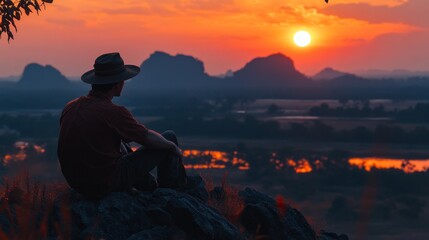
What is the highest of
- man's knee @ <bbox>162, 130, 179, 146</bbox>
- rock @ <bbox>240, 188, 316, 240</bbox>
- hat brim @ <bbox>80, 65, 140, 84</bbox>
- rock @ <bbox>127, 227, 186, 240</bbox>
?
hat brim @ <bbox>80, 65, 140, 84</bbox>

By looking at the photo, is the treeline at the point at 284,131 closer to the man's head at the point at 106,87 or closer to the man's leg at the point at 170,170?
the man's leg at the point at 170,170

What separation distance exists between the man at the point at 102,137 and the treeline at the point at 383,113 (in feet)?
466

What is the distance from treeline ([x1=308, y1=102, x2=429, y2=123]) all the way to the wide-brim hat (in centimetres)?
14203

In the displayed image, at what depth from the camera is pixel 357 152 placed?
107m

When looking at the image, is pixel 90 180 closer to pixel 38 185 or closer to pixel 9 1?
pixel 38 185

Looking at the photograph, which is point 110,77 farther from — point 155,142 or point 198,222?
point 198,222

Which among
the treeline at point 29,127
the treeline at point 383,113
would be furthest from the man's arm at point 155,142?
the treeline at point 383,113

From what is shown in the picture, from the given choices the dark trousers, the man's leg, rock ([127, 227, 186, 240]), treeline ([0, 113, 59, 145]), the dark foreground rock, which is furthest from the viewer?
treeline ([0, 113, 59, 145])

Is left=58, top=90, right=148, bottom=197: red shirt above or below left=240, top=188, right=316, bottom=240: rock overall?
above

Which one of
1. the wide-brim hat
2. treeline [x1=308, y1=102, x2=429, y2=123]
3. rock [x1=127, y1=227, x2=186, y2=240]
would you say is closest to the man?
the wide-brim hat

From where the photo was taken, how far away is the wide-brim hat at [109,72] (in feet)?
26.3

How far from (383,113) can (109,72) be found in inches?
6230

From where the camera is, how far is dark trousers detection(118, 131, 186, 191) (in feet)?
27.2

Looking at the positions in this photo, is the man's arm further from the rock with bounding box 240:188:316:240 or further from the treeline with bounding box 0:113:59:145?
the treeline with bounding box 0:113:59:145
